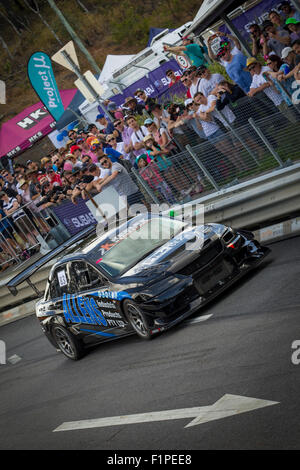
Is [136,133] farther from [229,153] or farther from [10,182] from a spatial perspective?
[10,182]

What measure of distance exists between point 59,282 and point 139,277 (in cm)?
216

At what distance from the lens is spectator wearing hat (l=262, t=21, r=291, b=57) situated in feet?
42.2

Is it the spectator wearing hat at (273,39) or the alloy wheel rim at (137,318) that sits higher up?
the spectator wearing hat at (273,39)

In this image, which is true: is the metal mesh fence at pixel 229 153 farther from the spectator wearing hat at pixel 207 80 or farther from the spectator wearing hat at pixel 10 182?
the spectator wearing hat at pixel 10 182

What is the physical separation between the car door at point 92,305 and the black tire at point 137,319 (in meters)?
0.14

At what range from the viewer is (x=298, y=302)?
697cm

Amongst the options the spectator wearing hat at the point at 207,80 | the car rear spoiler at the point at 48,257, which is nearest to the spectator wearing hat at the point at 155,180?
the car rear spoiler at the point at 48,257

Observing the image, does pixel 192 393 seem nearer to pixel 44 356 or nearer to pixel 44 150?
pixel 44 356

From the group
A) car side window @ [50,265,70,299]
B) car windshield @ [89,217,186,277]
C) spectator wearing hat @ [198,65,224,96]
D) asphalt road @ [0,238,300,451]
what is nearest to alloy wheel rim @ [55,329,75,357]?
asphalt road @ [0,238,300,451]

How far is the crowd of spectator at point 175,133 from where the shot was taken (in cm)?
1116

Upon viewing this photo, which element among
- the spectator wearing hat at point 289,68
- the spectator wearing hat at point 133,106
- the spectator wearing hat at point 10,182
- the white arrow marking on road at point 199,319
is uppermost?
the spectator wearing hat at point 10,182

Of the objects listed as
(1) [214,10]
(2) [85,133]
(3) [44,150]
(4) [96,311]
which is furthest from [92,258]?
(3) [44,150]

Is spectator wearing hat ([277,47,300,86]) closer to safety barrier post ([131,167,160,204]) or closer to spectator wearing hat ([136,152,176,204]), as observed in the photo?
spectator wearing hat ([136,152,176,204])

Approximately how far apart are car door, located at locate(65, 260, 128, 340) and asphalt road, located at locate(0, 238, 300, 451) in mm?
385
